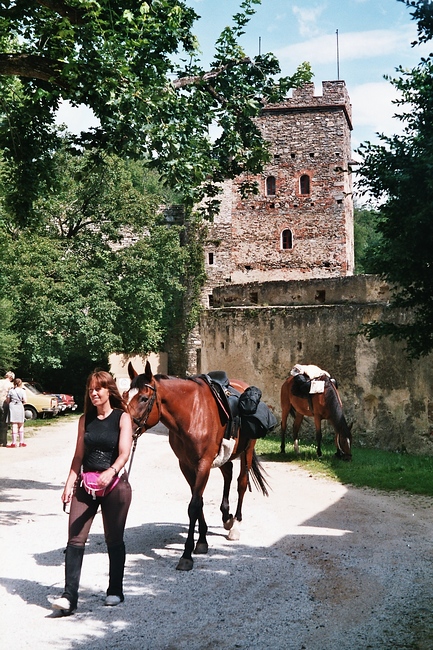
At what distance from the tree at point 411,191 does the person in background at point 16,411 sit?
9030mm

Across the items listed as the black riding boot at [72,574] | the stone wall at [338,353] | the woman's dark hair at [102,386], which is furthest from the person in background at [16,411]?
the black riding boot at [72,574]

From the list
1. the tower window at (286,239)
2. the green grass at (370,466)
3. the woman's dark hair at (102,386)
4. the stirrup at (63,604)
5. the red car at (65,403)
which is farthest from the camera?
the tower window at (286,239)

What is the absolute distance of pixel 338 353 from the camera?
16938 mm

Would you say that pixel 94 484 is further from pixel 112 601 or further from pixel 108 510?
pixel 112 601

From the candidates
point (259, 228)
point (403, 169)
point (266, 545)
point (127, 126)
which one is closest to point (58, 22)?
→ point (127, 126)

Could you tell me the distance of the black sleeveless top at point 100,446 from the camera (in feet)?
17.7

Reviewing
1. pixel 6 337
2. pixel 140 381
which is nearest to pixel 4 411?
pixel 6 337

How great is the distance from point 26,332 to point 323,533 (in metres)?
19.4

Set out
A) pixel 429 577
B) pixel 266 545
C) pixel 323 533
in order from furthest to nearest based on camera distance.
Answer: pixel 323 533, pixel 266 545, pixel 429 577

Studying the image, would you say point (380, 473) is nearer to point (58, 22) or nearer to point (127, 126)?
point (127, 126)

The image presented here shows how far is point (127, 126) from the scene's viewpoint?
29.2 ft

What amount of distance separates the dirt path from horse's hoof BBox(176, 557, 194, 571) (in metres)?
0.08

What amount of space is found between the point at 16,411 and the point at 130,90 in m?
9.48

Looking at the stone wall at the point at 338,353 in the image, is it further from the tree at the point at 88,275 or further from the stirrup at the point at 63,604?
the stirrup at the point at 63,604
